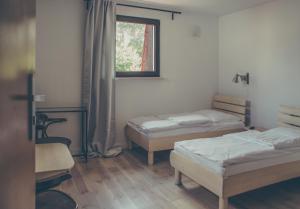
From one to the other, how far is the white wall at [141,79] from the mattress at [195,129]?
0.63 m

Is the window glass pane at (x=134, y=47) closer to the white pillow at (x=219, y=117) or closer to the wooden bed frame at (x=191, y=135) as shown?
the wooden bed frame at (x=191, y=135)

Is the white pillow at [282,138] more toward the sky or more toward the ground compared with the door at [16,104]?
more toward the ground

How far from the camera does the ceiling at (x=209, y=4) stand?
3879mm

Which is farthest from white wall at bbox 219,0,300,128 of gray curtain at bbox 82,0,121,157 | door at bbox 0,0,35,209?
door at bbox 0,0,35,209

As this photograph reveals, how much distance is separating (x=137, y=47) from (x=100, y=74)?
89 centimetres

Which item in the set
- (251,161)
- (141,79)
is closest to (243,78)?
(141,79)

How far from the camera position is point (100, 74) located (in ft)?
12.4

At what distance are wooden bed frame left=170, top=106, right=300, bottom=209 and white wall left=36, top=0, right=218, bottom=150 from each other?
1640 millimetres

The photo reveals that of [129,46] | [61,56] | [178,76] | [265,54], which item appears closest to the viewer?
[61,56]

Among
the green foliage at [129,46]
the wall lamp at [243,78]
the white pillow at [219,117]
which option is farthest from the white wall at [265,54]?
the green foliage at [129,46]

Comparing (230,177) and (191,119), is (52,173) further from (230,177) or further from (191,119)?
(191,119)

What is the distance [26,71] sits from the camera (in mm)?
1059

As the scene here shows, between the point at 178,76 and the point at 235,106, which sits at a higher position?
the point at 178,76

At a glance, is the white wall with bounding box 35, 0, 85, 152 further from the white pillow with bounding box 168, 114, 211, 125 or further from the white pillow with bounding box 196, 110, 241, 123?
the white pillow with bounding box 196, 110, 241, 123
